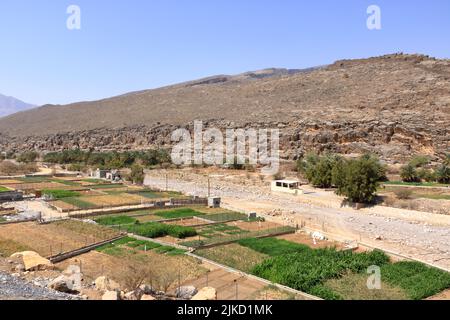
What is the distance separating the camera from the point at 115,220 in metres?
25.3

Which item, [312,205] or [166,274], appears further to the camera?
[312,205]

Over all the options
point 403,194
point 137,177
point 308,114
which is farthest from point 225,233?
point 308,114

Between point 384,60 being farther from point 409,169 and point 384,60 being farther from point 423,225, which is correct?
point 423,225

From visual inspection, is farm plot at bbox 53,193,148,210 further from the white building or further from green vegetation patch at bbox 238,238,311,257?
green vegetation patch at bbox 238,238,311,257

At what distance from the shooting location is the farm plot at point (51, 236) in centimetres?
1900

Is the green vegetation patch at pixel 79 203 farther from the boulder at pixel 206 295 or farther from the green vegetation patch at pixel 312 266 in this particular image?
the boulder at pixel 206 295

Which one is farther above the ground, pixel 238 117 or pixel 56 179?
pixel 238 117

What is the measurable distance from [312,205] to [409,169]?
10.5 metres

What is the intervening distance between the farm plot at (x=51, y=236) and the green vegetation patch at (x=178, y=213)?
16.3 feet

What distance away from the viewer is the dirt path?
70.2 ft

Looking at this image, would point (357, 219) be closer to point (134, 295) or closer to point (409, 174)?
point (409, 174)
